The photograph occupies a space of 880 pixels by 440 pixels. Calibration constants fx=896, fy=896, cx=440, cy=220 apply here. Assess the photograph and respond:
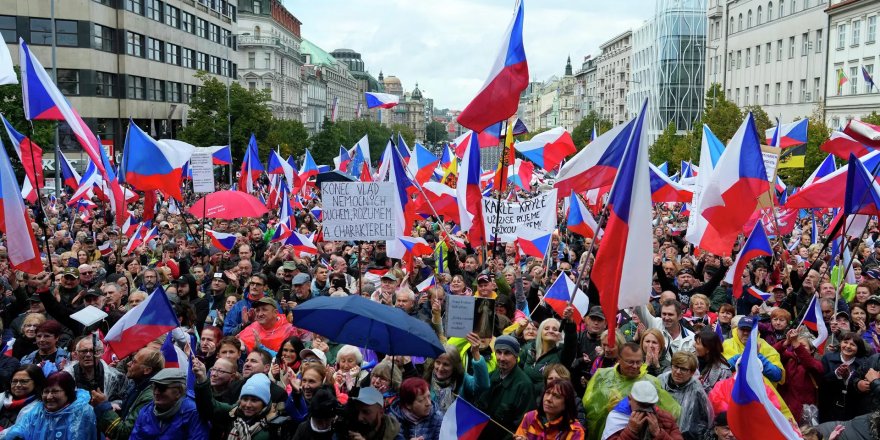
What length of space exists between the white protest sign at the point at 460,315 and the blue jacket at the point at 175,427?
73.3 inches

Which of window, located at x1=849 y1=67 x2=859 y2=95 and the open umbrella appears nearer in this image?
the open umbrella

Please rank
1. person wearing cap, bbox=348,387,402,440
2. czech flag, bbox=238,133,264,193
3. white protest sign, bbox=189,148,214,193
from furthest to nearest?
1. czech flag, bbox=238,133,264,193
2. white protest sign, bbox=189,148,214,193
3. person wearing cap, bbox=348,387,402,440

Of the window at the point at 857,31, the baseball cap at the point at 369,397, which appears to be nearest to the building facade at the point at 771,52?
the window at the point at 857,31

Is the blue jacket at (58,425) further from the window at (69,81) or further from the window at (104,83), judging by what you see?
the window at (104,83)

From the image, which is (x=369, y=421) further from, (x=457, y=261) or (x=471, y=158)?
(x=457, y=261)

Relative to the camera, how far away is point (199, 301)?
402 inches

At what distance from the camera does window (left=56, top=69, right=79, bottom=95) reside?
44812 millimetres

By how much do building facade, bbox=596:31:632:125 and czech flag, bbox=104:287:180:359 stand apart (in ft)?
331

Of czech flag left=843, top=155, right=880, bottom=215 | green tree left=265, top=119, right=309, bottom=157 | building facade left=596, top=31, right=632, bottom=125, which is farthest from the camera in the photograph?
building facade left=596, top=31, right=632, bottom=125

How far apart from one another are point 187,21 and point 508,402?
183 feet

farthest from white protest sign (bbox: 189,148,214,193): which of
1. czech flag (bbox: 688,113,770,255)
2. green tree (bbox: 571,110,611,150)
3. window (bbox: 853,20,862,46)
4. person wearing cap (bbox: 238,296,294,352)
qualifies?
green tree (bbox: 571,110,611,150)

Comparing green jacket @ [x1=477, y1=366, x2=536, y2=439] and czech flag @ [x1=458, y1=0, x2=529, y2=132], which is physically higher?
czech flag @ [x1=458, y1=0, x2=529, y2=132]

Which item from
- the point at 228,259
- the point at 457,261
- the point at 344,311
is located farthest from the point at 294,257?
the point at 344,311

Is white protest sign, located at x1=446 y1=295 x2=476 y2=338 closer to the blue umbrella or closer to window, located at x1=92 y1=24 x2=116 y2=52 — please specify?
the blue umbrella
